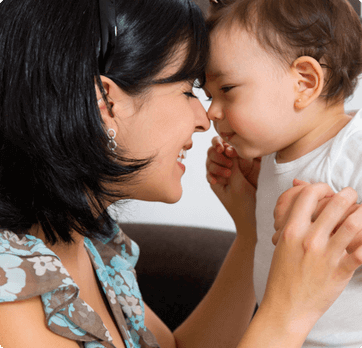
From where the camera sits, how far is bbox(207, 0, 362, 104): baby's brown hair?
836 mm

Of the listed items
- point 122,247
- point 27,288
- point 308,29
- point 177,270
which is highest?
point 308,29

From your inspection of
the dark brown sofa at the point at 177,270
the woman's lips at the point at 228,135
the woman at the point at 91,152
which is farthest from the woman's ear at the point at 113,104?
the dark brown sofa at the point at 177,270

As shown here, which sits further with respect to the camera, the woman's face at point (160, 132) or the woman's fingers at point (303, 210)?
the woman's face at point (160, 132)

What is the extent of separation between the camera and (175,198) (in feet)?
2.88

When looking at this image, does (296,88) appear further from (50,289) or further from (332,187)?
(50,289)

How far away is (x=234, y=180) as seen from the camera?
3.67 feet

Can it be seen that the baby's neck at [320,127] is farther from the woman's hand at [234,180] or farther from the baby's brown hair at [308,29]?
the woman's hand at [234,180]

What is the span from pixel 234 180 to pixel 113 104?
497 millimetres

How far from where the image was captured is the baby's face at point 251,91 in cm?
86

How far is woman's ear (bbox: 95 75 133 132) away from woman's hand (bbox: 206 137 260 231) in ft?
1.38

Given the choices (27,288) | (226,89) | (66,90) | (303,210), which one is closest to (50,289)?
(27,288)

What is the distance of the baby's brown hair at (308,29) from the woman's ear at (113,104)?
12.2 inches

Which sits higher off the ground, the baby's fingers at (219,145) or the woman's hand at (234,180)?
the baby's fingers at (219,145)

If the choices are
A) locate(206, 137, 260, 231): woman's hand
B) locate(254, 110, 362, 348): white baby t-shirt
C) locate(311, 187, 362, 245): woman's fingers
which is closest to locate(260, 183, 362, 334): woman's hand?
locate(311, 187, 362, 245): woman's fingers
